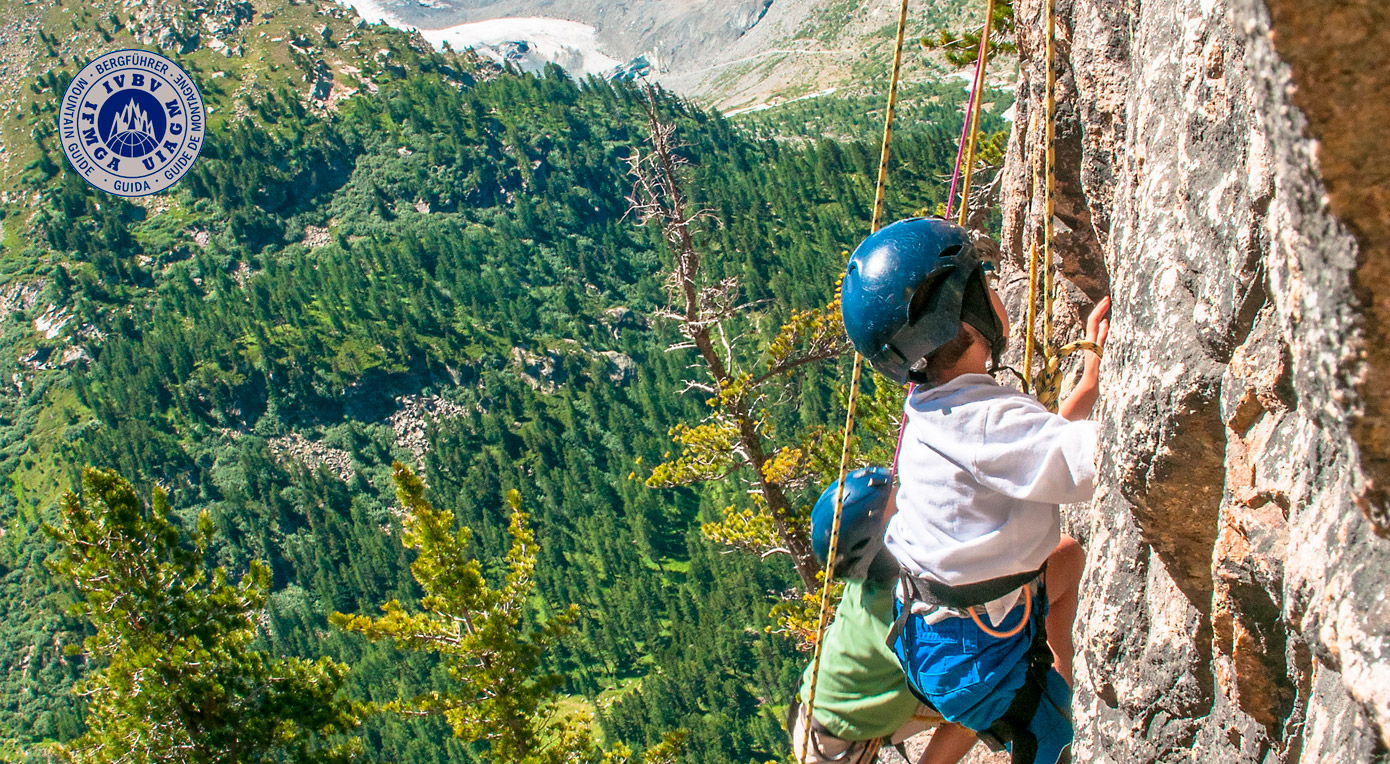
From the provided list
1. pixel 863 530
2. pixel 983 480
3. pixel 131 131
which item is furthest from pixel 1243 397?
pixel 131 131

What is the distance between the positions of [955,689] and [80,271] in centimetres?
22554

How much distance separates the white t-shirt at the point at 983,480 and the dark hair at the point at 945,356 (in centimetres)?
7

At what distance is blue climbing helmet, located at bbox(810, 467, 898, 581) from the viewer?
4.84 metres

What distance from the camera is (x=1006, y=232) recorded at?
809 cm

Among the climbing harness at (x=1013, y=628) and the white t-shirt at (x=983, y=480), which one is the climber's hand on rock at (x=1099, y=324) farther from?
the climbing harness at (x=1013, y=628)

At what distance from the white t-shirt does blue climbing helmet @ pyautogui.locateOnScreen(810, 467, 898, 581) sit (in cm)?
92

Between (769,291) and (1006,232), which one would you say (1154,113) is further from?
(769,291)

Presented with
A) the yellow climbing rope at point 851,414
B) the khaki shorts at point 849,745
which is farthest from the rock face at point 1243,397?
the khaki shorts at point 849,745

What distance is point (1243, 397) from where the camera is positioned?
2582mm

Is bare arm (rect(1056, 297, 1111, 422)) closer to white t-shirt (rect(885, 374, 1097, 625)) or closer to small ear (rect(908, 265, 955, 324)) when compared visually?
white t-shirt (rect(885, 374, 1097, 625))

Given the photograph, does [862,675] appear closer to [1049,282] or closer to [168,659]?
[1049,282]

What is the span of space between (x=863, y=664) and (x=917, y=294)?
2.21 metres

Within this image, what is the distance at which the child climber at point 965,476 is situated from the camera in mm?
3119

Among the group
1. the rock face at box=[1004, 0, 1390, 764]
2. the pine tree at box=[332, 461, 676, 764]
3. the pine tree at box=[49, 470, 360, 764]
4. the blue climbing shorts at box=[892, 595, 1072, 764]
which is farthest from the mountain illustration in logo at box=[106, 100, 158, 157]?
the rock face at box=[1004, 0, 1390, 764]
